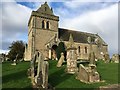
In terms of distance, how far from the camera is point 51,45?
40.7m

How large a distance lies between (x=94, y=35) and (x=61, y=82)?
42465 mm

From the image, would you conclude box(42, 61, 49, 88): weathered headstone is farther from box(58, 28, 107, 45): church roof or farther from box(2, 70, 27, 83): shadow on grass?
box(58, 28, 107, 45): church roof

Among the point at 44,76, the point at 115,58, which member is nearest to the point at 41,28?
the point at 115,58

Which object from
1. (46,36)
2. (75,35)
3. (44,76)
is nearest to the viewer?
(44,76)

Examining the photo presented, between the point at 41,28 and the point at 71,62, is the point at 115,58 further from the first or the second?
the point at 41,28

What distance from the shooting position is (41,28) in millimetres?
41938

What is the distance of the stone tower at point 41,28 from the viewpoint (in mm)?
40372

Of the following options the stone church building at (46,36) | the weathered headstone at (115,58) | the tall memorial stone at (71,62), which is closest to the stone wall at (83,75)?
the tall memorial stone at (71,62)

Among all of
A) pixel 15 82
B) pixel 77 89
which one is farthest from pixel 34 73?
pixel 77 89

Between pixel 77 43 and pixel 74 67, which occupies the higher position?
pixel 77 43

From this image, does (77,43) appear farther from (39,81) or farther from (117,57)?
(39,81)

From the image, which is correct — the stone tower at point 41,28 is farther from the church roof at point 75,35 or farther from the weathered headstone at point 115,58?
the weathered headstone at point 115,58

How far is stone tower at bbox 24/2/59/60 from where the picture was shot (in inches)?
1589

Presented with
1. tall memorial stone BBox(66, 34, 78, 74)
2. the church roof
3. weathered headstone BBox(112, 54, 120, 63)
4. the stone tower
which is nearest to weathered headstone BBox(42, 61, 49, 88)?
tall memorial stone BBox(66, 34, 78, 74)
